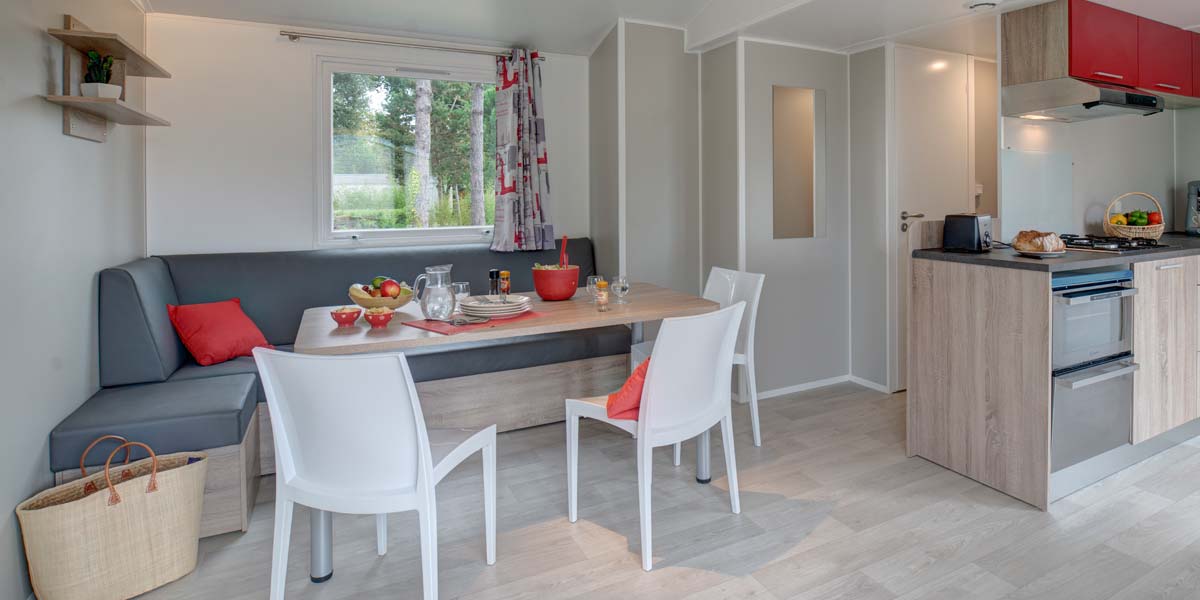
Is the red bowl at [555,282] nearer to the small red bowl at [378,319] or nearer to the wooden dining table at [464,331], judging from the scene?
the wooden dining table at [464,331]

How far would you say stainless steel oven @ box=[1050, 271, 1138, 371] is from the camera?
2.42 meters

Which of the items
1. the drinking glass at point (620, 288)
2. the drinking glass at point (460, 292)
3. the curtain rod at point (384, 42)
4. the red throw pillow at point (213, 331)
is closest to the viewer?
the drinking glass at point (460, 292)

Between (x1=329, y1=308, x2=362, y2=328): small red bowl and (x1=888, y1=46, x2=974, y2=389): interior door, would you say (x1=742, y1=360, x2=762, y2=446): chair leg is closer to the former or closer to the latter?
(x1=888, y1=46, x2=974, y2=389): interior door

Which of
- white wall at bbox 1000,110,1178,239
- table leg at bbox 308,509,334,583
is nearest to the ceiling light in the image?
white wall at bbox 1000,110,1178,239

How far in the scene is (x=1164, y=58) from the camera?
3496mm

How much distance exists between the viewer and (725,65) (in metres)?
3.88

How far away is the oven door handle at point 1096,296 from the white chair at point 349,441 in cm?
228

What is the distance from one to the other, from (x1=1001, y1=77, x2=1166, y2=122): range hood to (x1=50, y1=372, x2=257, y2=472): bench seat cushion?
12.3 ft

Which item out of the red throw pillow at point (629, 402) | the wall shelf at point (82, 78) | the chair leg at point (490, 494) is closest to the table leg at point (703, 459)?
the red throw pillow at point (629, 402)

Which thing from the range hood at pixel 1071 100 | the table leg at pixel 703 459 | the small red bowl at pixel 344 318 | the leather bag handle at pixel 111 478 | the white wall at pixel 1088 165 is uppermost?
the range hood at pixel 1071 100

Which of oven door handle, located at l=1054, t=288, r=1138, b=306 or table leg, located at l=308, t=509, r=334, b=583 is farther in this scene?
oven door handle, located at l=1054, t=288, r=1138, b=306

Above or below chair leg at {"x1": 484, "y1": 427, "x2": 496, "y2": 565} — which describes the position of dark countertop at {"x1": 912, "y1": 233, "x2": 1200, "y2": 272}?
above

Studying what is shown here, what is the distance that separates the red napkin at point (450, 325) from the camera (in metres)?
2.15

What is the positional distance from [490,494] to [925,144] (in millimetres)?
3454
